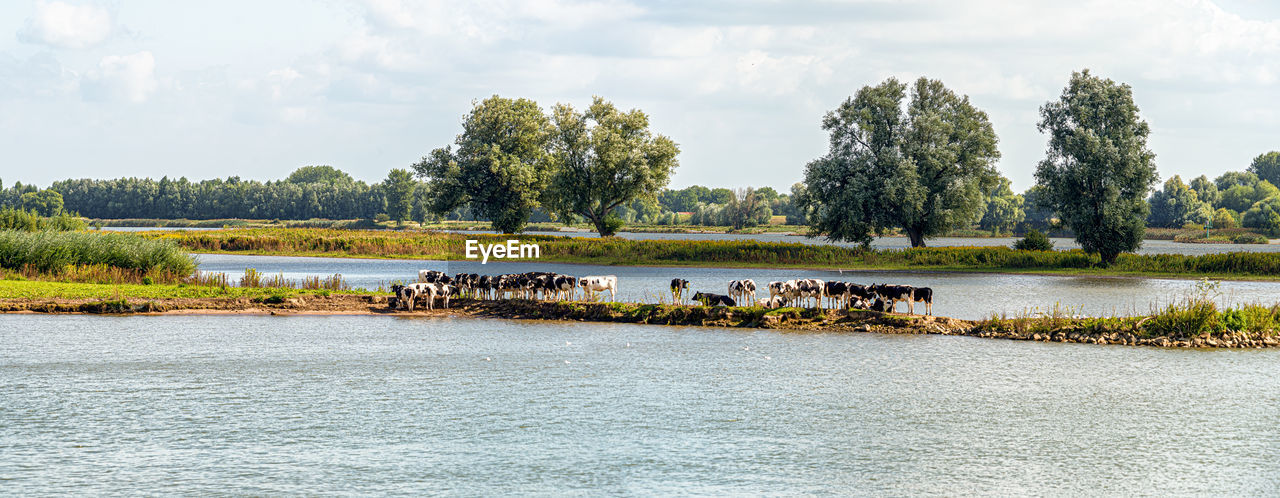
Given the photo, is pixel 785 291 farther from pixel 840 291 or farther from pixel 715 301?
pixel 715 301

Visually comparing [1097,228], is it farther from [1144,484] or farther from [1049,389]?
[1144,484]

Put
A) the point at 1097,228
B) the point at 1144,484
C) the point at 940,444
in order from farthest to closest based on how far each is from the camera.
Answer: the point at 1097,228 → the point at 940,444 → the point at 1144,484

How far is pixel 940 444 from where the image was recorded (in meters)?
18.4

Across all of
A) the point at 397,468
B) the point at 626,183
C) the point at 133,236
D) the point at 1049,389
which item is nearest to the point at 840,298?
the point at 1049,389

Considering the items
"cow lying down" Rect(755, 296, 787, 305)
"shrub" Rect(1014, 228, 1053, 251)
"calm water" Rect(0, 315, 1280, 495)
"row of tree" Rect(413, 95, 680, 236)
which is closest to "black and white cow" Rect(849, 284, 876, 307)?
"cow lying down" Rect(755, 296, 787, 305)

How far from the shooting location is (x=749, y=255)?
77.1 m

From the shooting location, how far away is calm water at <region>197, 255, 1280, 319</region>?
4400cm

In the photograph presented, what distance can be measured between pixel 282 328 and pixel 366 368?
30.9ft

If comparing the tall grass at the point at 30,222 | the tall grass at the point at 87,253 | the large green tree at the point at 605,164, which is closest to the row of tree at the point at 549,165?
the large green tree at the point at 605,164

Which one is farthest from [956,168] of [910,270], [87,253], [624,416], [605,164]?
[624,416]

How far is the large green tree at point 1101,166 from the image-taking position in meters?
66.1

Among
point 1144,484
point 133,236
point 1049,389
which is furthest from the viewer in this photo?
point 133,236

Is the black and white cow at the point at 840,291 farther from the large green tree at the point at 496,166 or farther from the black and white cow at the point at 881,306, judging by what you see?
the large green tree at the point at 496,166

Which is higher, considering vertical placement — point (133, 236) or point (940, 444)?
point (133, 236)
